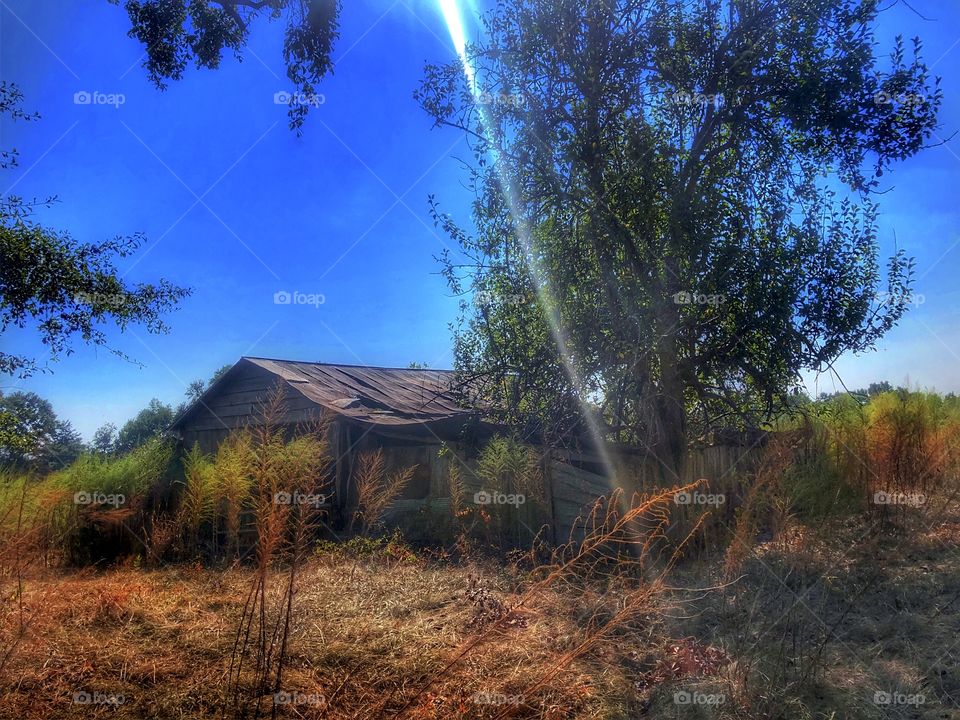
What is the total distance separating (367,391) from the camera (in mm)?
15289

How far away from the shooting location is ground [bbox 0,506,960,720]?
4.10 meters

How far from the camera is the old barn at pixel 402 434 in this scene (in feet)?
31.6

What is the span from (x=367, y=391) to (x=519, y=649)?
35.7 feet

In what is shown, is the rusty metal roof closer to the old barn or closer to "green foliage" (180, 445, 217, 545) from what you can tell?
the old barn

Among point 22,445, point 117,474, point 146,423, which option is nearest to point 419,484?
point 117,474

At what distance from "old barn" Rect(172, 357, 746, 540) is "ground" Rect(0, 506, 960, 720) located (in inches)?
101

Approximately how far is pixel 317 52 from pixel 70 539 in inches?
334

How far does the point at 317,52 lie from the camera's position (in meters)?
11.0

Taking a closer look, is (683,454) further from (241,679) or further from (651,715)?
(241,679)

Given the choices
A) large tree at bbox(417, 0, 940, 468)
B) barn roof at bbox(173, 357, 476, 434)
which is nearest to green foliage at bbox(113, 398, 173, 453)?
barn roof at bbox(173, 357, 476, 434)

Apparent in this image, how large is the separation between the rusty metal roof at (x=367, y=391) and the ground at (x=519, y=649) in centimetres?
562

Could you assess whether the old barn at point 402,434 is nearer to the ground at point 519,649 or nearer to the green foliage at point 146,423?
the ground at point 519,649

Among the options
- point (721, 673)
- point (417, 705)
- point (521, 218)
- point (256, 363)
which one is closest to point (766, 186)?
point (521, 218)

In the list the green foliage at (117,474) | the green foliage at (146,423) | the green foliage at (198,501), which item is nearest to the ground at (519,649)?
the green foliage at (198,501)
